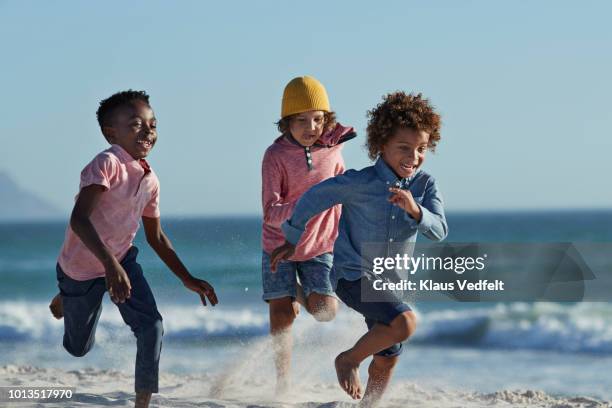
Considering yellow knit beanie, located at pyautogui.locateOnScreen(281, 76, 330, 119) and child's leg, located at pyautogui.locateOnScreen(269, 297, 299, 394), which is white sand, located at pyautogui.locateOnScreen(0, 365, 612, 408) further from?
yellow knit beanie, located at pyautogui.locateOnScreen(281, 76, 330, 119)

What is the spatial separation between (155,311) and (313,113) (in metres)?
1.31

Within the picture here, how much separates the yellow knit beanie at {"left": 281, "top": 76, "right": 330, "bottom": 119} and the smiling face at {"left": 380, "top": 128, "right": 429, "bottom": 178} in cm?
74

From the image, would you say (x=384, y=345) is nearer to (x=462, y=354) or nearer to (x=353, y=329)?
(x=353, y=329)

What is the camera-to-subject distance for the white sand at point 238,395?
5809mm

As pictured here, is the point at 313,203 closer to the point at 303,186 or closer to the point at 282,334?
the point at 303,186

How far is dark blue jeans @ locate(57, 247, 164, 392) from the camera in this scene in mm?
4805

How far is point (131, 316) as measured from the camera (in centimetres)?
483

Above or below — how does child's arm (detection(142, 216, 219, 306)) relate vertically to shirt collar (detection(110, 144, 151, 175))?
below

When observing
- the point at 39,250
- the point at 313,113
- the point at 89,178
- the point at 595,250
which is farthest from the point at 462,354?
the point at 39,250

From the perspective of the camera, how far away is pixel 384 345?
15.8 feet

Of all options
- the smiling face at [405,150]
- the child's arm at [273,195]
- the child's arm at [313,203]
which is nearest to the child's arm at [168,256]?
the child's arm at [313,203]

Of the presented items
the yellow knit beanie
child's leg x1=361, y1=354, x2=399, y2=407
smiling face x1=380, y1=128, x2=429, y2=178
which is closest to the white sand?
child's leg x1=361, y1=354, x2=399, y2=407

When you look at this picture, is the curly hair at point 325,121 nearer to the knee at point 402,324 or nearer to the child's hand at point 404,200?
the child's hand at point 404,200

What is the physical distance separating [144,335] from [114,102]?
1091 mm
